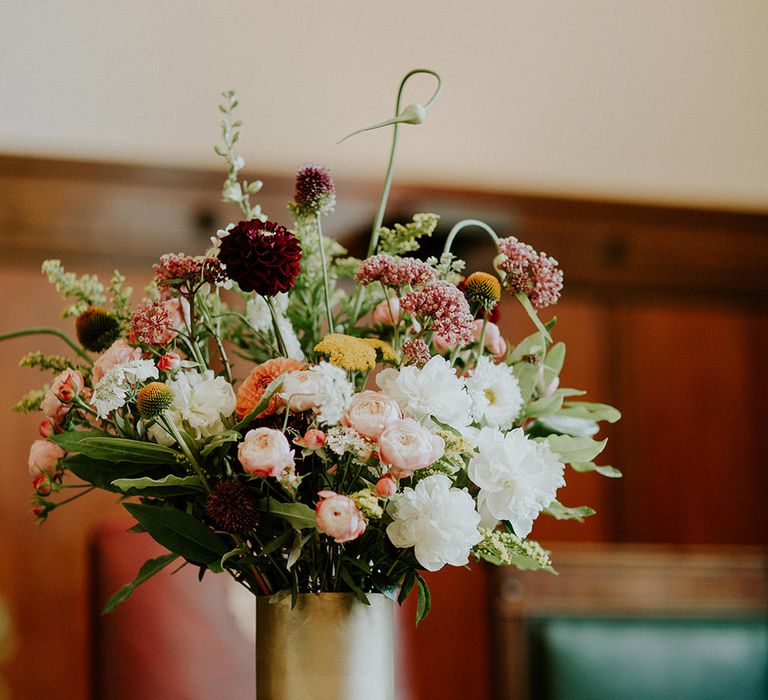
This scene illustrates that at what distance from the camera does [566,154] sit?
270 centimetres

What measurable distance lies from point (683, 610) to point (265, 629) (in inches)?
48.3

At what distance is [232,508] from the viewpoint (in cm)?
84

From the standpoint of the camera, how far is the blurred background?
7.27 ft

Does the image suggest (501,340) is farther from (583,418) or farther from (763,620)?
(763,620)

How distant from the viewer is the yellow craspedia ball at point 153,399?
84 cm

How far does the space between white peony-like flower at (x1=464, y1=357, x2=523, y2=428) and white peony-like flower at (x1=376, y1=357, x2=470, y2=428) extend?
0.17 ft

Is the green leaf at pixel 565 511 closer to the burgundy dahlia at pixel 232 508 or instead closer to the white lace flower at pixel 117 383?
the burgundy dahlia at pixel 232 508

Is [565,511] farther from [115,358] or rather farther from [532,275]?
[115,358]

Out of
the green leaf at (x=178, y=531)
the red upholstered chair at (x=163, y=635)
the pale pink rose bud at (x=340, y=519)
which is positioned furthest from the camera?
the red upholstered chair at (x=163, y=635)

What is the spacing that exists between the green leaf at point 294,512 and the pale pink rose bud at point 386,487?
0.20 ft

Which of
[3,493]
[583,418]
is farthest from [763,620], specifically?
[3,493]

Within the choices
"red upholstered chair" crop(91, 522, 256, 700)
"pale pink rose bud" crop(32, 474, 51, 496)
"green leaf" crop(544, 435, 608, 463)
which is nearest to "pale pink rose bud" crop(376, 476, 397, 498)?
"green leaf" crop(544, 435, 608, 463)

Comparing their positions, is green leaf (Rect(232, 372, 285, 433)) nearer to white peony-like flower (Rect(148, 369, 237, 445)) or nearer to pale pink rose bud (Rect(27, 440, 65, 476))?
white peony-like flower (Rect(148, 369, 237, 445))

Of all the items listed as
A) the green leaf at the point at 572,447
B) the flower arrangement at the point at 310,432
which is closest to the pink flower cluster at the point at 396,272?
the flower arrangement at the point at 310,432
